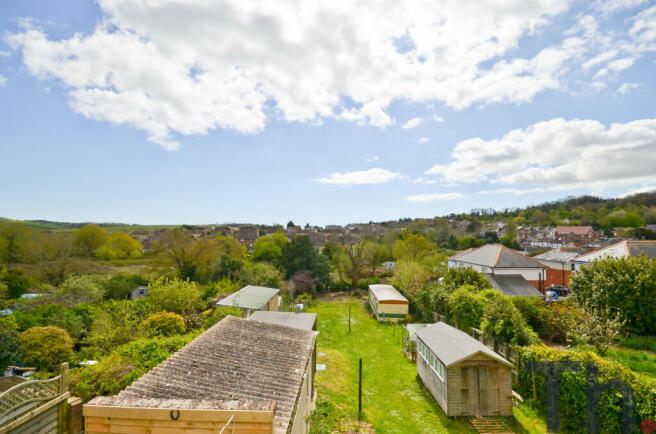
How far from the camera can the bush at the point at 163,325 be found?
1652cm

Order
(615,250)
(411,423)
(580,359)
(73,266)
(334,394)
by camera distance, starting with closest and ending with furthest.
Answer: (580,359)
(411,423)
(334,394)
(615,250)
(73,266)

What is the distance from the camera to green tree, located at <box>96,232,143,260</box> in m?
49.5

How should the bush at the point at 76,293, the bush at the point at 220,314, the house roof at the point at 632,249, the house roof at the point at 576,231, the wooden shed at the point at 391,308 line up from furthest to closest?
the house roof at the point at 576,231 → the wooden shed at the point at 391,308 → the house roof at the point at 632,249 → the bush at the point at 76,293 → the bush at the point at 220,314

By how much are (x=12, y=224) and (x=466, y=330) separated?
162ft

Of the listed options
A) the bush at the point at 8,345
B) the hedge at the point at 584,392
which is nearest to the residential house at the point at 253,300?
the bush at the point at 8,345

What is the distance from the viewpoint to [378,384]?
590 inches

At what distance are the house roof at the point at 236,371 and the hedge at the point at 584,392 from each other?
899 cm

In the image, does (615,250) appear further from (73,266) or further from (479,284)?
(73,266)

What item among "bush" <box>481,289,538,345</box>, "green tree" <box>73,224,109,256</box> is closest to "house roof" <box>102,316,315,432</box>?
"bush" <box>481,289,538,345</box>

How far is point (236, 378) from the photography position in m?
7.93

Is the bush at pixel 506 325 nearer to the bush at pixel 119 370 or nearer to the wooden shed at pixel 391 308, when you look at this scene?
the wooden shed at pixel 391 308

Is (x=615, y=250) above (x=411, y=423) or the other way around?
above

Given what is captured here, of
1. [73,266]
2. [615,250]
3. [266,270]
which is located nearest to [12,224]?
[73,266]

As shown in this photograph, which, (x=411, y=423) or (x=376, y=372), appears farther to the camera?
(x=376, y=372)
